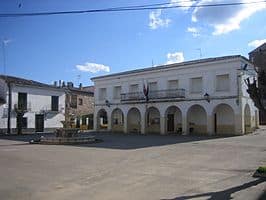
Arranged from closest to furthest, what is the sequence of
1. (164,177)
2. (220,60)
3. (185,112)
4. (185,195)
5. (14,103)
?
(185,195)
(164,177)
(220,60)
(185,112)
(14,103)

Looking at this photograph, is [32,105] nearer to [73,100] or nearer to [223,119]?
[73,100]

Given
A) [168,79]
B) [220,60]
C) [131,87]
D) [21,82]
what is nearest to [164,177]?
[220,60]

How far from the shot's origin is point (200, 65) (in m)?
37.7

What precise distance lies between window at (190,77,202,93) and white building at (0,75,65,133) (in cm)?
2043

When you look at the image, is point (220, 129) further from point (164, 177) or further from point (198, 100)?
point (164, 177)

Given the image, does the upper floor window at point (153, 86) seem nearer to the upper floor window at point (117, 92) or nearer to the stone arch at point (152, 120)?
the stone arch at point (152, 120)

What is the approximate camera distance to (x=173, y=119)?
1687 inches

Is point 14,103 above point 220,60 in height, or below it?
below

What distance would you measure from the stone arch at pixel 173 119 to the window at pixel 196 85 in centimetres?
Answer: 363

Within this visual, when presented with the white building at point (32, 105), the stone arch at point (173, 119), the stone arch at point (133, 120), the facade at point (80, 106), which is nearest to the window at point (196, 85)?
the stone arch at point (173, 119)

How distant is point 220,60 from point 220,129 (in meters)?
7.11

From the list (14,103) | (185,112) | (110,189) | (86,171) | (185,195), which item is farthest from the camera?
(14,103)

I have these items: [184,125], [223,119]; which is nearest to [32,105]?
[184,125]

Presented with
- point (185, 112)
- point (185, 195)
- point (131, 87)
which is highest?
point (131, 87)
